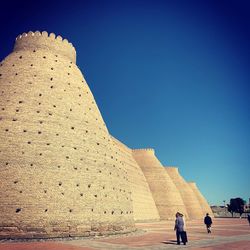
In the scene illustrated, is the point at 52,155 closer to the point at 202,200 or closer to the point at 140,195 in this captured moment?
the point at 140,195

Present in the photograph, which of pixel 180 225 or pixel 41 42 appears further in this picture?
pixel 41 42

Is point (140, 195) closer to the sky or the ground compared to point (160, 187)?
closer to the ground

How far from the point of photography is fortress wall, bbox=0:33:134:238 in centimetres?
1382

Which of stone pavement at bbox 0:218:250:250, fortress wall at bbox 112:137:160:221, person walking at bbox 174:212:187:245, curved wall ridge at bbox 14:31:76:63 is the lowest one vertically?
stone pavement at bbox 0:218:250:250

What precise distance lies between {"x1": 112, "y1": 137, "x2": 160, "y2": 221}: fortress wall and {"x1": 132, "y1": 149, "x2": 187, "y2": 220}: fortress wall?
2164 millimetres

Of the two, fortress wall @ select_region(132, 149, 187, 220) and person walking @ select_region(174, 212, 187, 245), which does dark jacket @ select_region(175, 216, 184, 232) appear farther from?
fortress wall @ select_region(132, 149, 187, 220)

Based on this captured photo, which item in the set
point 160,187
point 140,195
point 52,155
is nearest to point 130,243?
point 52,155

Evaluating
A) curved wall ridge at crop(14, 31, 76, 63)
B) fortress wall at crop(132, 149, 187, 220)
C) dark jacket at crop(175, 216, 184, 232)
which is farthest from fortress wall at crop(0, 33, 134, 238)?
fortress wall at crop(132, 149, 187, 220)

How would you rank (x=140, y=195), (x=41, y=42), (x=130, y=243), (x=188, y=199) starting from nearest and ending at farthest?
(x=130, y=243) < (x=41, y=42) < (x=140, y=195) < (x=188, y=199)

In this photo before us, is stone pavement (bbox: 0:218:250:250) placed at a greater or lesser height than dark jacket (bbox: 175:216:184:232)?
lesser

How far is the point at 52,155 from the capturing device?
15.1 metres

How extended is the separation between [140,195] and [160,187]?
28.8 ft

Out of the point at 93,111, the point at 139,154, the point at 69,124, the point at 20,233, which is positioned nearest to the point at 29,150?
the point at 69,124

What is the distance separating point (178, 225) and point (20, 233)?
739cm
